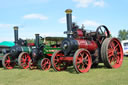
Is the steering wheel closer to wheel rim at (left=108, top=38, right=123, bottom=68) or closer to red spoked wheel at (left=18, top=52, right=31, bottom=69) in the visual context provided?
wheel rim at (left=108, top=38, right=123, bottom=68)

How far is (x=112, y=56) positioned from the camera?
8.20 m

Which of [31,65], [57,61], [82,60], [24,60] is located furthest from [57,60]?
[24,60]

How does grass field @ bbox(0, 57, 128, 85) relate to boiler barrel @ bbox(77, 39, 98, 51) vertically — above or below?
below

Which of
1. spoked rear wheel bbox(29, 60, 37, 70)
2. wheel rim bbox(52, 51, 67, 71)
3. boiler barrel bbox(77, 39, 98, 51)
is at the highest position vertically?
boiler barrel bbox(77, 39, 98, 51)

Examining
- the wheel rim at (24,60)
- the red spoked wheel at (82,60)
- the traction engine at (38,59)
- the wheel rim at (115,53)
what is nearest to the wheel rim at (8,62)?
the wheel rim at (24,60)

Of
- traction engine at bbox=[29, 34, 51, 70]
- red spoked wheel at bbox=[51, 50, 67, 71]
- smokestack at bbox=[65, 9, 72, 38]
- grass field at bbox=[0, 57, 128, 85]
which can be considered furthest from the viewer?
traction engine at bbox=[29, 34, 51, 70]

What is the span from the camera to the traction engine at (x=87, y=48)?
23.6ft

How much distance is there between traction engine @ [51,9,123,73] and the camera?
283 inches

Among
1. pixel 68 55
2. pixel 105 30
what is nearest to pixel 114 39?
pixel 105 30

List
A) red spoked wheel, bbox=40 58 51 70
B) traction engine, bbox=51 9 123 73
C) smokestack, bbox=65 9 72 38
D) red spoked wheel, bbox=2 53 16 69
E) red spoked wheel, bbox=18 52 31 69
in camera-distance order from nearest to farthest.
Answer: traction engine, bbox=51 9 123 73 → smokestack, bbox=65 9 72 38 → red spoked wheel, bbox=40 58 51 70 → red spoked wheel, bbox=18 52 31 69 → red spoked wheel, bbox=2 53 16 69

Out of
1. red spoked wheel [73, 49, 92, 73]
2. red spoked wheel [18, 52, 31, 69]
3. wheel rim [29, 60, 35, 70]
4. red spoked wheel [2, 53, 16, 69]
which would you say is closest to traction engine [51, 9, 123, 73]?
red spoked wheel [73, 49, 92, 73]

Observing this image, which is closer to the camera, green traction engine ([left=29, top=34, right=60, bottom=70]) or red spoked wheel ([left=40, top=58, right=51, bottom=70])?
red spoked wheel ([left=40, top=58, right=51, bottom=70])

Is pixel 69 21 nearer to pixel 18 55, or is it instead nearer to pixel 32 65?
pixel 32 65

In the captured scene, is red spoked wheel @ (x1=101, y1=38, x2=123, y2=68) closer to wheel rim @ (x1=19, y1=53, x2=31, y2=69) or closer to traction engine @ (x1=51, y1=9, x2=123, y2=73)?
traction engine @ (x1=51, y1=9, x2=123, y2=73)
